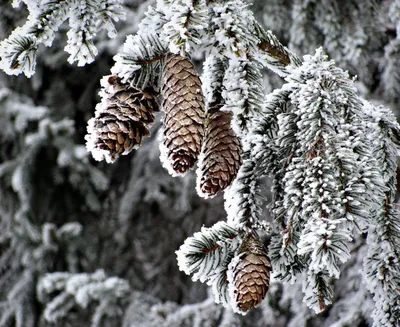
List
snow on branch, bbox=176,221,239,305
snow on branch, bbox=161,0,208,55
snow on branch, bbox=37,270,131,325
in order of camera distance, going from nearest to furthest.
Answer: snow on branch, bbox=161,0,208,55 → snow on branch, bbox=176,221,239,305 → snow on branch, bbox=37,270,131,325

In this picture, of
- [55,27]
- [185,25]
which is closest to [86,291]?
[55,27]

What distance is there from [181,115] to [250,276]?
Answer: 1.06 feet

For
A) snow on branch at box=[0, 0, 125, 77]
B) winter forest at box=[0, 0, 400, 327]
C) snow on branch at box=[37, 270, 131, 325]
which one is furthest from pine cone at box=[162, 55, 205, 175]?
snow on branch at box=[37, 270, 131, 325]

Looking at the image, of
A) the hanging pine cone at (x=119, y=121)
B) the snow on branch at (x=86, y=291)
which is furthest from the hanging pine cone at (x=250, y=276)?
the snow on branch at (x=86, y=291)

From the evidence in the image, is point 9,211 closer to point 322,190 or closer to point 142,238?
point 142,238

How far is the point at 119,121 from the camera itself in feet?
2.76

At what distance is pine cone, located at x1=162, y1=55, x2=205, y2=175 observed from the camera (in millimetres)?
803

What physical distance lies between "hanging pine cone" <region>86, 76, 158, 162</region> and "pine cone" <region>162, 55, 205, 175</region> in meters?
0.05

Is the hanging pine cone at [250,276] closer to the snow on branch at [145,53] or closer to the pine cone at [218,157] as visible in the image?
the pine cone at [218,157]

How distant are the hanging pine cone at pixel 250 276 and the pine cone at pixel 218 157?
139 millimetres

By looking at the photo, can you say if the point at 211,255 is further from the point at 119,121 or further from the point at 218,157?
the point at 119,121

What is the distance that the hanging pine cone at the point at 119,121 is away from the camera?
0.83 m

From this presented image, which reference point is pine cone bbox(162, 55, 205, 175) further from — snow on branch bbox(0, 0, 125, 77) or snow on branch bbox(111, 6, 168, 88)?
snow on branch bbox(0, 0, 125, 77)

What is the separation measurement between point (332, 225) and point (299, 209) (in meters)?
0.09
